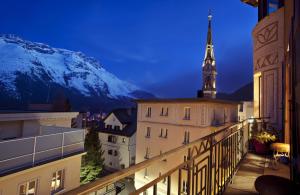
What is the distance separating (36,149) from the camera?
7750 mm

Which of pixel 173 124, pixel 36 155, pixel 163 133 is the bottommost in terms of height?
pixel 163 133

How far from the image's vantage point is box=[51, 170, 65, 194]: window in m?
8.77

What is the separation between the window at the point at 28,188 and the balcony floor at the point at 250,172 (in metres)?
6.79

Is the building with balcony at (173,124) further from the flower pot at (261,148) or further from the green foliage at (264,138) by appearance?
the flower pot at (261,148)

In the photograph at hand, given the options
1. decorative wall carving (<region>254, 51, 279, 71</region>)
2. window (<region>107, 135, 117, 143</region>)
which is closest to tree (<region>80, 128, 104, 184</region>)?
window (<region>107, 135, 117, 143</region>)

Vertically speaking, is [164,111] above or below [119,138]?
above

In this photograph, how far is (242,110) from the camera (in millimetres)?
25734

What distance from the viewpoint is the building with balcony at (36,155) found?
685 cm

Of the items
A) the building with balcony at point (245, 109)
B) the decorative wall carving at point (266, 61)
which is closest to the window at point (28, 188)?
Result: the decorative wall carving at point (266, 61)

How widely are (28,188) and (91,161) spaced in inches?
521

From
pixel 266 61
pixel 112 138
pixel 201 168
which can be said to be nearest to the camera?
pixel 201 168

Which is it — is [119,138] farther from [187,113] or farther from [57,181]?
[57,181]

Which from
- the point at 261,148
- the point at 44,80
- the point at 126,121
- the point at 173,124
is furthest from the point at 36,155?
the point at 44,80

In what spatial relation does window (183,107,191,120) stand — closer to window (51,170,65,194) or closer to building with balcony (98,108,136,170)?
building with balcony (98,108,136,170)
